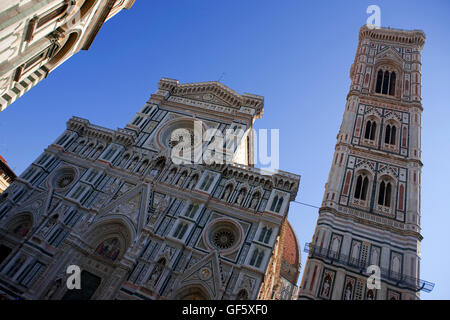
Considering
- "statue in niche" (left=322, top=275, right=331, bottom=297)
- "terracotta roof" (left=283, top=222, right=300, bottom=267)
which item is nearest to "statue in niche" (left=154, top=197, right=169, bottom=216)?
"statue in niche" (left=322, top=275, right=331, bottom=297)

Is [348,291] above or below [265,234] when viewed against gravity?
below

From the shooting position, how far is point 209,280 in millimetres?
17641

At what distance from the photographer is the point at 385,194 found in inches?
805

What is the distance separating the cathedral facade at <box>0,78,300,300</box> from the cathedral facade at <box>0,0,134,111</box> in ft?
34.7

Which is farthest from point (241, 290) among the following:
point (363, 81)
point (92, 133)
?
point (363, 81)

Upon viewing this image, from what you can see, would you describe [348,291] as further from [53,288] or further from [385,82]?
[385,82]

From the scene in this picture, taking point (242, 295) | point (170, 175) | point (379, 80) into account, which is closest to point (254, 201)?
point (242, 295)

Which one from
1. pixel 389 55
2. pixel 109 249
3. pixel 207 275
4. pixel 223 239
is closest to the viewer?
pixel 207 275

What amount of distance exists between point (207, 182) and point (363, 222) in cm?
1110

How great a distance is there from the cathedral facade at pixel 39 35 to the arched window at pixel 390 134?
21731 millimetres

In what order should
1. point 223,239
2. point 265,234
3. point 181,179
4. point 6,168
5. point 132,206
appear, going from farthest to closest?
point 6,168, point 181,179, point 132,206, point 223,239, point 265,234

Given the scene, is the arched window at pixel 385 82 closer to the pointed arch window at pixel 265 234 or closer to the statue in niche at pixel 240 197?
the statue in niche at pixel 240 197

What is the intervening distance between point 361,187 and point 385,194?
5.24ft
